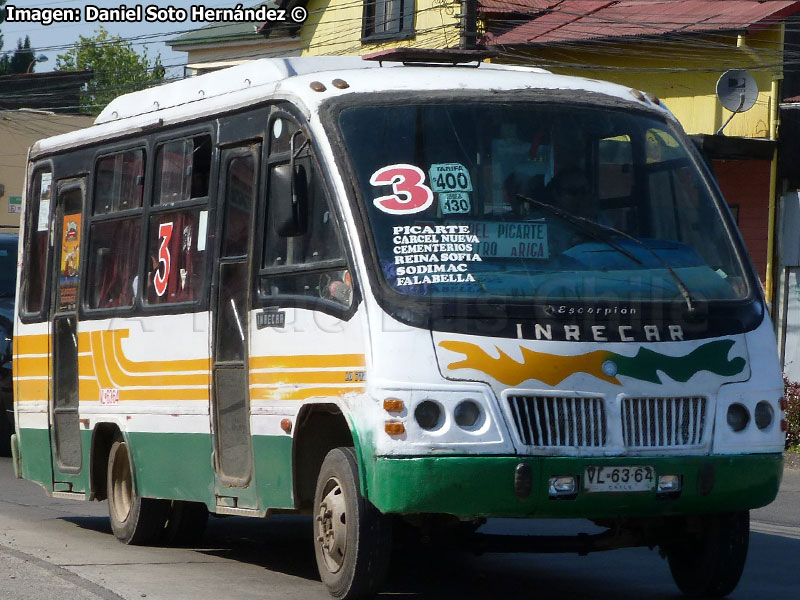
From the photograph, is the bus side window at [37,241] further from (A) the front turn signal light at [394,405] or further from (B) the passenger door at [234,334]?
(A) the front turn signal light at [394,405]

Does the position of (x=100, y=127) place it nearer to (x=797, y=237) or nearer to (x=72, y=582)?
(x=72, y=582)

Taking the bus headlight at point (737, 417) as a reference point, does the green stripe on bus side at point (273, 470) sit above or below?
below

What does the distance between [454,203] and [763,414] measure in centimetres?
184

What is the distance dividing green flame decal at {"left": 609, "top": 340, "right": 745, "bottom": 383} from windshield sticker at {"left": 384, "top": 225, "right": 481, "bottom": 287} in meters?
0.85

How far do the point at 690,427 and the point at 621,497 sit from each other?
52 cm

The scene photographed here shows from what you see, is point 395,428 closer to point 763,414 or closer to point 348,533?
point 348,533

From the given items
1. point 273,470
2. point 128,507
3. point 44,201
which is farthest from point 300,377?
point 44,201

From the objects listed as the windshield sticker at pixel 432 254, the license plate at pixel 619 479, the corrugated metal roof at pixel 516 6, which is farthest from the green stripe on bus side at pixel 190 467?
the corrugated metal roof at pixel 516 6

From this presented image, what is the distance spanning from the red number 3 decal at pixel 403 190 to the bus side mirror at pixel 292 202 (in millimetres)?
388

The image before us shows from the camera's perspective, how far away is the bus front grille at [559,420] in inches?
290

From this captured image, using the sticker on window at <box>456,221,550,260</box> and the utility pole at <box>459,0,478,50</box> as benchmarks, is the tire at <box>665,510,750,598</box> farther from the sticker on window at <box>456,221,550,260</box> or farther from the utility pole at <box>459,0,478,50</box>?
the utility pole at <box>459,0,478,50</box>

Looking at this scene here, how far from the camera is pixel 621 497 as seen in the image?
746cm

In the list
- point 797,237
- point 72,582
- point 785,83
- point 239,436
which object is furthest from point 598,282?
point 785,83

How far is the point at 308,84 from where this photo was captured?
8.38m
